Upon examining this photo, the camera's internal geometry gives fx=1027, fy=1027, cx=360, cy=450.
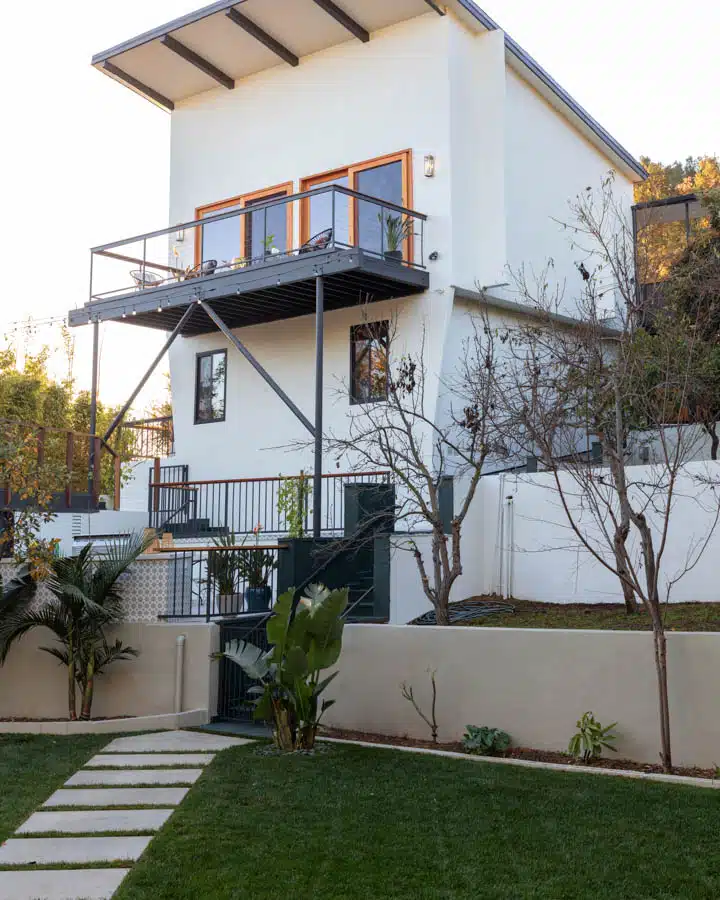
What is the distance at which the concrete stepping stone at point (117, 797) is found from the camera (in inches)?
303

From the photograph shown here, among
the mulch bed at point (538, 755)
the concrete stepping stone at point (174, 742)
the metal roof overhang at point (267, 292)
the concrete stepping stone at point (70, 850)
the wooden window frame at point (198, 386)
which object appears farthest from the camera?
the wooden window frame at point (198, 386)

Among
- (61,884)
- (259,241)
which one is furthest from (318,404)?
(61,884)

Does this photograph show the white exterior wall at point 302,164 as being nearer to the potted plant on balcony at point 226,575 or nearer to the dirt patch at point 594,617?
the potted plant on balcony at point 226,575

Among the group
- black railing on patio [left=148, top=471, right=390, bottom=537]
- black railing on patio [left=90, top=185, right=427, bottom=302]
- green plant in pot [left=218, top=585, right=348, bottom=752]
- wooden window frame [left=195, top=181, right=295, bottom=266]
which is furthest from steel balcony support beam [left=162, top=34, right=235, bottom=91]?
green plant in pot [left=218, top=585, right=348, bottom=752]

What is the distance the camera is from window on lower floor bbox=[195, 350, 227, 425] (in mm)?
19281

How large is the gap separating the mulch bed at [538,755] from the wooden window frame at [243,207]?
388 inches

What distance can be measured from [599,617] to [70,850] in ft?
23.4

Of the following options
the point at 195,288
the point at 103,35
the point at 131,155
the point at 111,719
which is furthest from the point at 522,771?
the point at 131,155

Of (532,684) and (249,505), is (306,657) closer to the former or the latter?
(532,684)

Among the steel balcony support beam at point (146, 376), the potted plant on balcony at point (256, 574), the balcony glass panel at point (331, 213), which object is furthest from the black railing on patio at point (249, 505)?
the balcony glass panel at point (331, 213)

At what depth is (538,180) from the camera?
18.7m

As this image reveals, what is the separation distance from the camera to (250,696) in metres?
11.7

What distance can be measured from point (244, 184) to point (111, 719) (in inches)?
443

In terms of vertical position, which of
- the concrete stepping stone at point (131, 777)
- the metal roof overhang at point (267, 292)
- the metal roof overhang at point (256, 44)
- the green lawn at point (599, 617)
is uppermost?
the metal roof overhang at point (256, 44)
